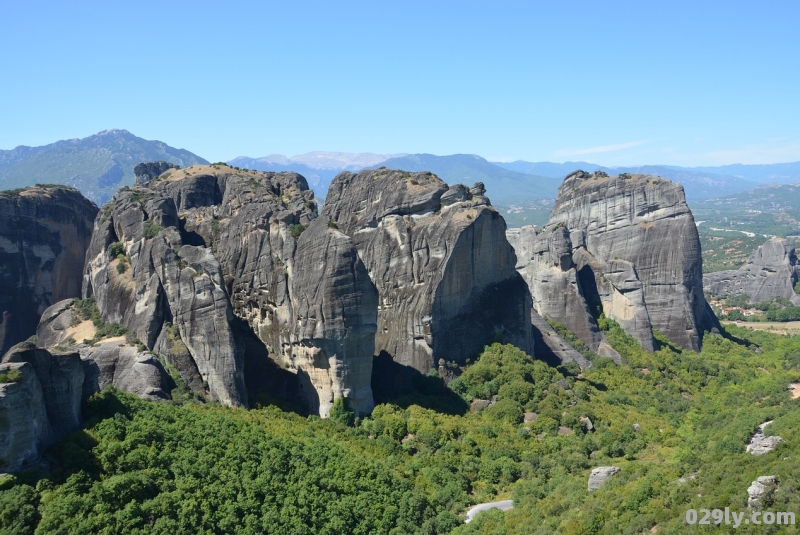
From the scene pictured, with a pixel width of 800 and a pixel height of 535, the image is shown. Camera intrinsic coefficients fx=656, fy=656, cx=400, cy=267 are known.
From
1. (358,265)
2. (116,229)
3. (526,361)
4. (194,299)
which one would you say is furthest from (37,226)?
(526,361)

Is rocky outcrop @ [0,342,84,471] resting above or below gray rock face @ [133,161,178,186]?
below

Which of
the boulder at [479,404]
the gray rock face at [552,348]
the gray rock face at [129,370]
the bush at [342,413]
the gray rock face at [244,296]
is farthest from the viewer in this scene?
the gray rock face at [552,348]

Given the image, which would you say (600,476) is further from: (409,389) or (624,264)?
(624,264)

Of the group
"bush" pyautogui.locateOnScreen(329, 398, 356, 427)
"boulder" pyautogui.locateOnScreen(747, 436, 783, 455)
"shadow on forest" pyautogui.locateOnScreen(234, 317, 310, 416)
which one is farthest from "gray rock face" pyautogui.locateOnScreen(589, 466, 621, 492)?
"shadow on forest" pyautogui.locateOnScreen(234, 317, 310, 416)

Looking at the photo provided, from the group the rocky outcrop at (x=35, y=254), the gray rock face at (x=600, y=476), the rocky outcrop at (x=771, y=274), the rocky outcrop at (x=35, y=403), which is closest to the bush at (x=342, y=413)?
the rocky outcrop at (x=35, y=403)

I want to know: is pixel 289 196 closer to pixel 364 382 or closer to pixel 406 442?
pixel 364 382

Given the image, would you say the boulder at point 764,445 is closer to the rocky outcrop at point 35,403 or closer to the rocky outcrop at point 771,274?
the rocky outcrop at point 35,403

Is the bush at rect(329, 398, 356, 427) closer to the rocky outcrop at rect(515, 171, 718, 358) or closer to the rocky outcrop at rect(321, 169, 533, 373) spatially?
the rocky outcrop at rect(321, 169, 533, 373)

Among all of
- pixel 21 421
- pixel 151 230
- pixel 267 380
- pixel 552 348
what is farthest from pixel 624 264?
pixel 21 421
